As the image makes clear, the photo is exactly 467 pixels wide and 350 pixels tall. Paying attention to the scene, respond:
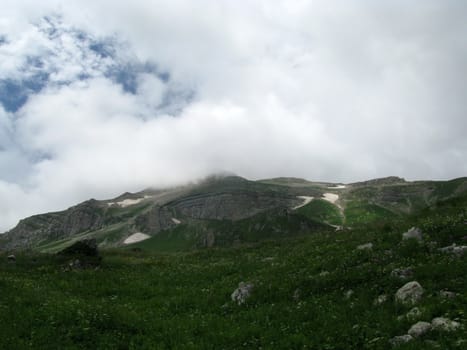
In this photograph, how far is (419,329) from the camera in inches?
454

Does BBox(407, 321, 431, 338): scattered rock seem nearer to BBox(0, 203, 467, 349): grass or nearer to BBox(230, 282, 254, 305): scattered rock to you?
BBox(0, 203, 467, 349): grass

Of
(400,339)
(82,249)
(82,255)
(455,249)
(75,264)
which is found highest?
(82,249)

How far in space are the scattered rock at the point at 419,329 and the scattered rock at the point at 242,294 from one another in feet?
29.7

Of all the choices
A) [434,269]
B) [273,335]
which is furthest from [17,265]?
[434,269]

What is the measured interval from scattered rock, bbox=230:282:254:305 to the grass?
317 mm

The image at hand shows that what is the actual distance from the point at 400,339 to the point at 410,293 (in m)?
3.47

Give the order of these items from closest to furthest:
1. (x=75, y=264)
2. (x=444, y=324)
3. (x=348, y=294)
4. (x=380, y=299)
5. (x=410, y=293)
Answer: (x=444, y=324) < (x=410, y=293) < (x=380, y=299) < (x=348, y=294) < (x=75, y=264)

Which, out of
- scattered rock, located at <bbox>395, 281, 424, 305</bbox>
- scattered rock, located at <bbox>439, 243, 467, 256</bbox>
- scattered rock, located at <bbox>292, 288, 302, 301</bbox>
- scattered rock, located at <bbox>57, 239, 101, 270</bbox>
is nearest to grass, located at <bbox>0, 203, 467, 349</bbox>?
scattered rock, located at <bbox>292, 288, 302, 301</bbox>

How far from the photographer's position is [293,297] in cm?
→ 1823

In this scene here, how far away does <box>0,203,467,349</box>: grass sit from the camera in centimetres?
1301

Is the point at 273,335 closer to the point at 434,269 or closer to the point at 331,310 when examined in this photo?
the point at 331,310

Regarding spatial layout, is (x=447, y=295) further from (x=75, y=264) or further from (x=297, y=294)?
(x=75, y=264)

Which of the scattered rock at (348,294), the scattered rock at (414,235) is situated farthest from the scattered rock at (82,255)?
the scattered rock at (414,235)

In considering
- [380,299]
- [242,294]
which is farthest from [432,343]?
[242,294]
